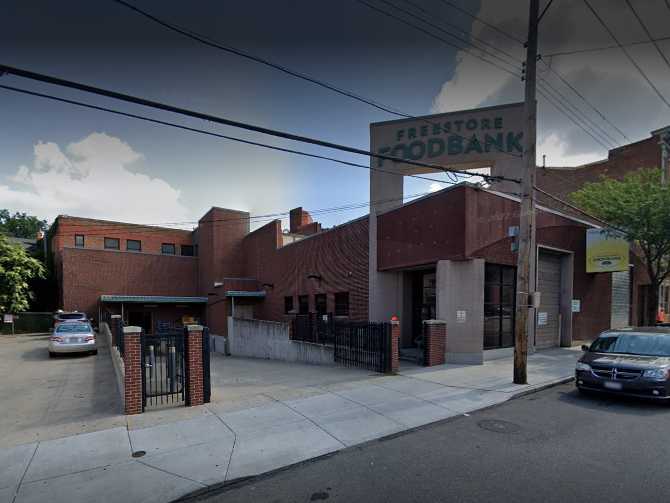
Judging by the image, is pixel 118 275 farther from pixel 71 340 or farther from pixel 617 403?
pixel 617 403

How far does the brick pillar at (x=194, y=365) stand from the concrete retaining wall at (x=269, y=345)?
6.69 metres

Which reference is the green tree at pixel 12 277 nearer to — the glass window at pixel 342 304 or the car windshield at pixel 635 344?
the glass window at pixel 342 304

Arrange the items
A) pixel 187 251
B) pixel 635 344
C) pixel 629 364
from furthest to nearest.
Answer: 1. pixel 187 251
2. pixel 635 344
3. pixel 629 364

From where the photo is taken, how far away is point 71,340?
15.9 meters

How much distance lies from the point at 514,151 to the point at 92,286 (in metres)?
31.5

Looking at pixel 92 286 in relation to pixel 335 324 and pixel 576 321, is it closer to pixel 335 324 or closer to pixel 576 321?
pixel 335 324

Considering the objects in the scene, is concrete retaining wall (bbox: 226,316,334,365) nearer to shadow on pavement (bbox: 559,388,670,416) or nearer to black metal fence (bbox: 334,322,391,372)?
black metal fence (bbox: 334,322,391,372)

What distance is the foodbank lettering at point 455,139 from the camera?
51.1 feet

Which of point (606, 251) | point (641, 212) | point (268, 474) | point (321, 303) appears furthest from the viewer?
point (321, 303)

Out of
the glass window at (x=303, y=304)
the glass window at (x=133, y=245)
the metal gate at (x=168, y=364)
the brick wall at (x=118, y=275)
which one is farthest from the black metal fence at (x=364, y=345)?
the glass window at (x=133, y=245)

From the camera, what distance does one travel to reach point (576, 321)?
17.0 meters

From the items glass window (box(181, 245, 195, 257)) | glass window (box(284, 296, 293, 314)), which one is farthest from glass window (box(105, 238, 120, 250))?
glass window (box(284, 296, 293, 314))

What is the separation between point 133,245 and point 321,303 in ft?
76.2

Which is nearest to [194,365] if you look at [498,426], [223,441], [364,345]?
[223,441]
